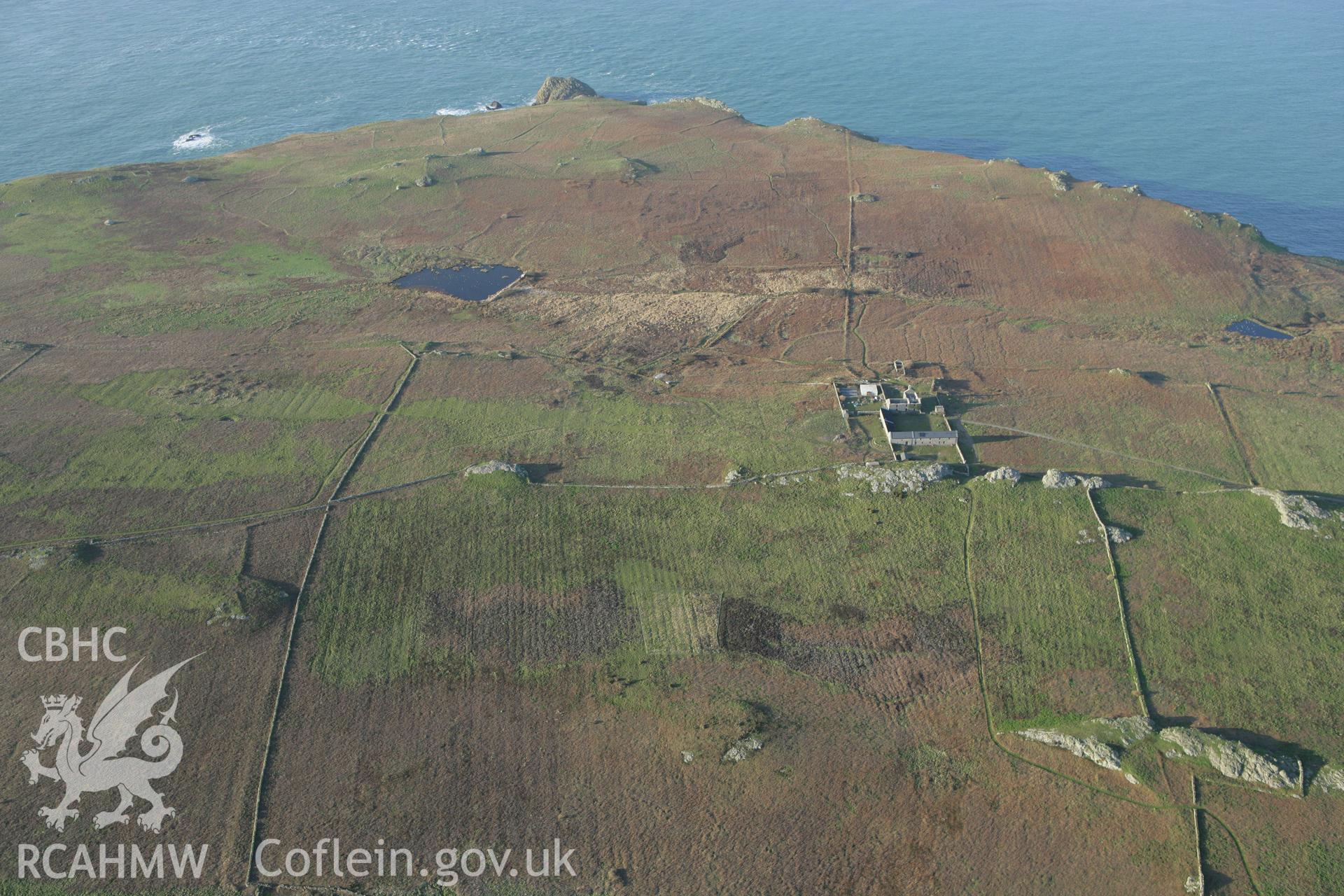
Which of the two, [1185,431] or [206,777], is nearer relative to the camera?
[206,777]

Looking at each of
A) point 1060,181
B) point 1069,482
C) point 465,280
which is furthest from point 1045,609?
point 1060,181

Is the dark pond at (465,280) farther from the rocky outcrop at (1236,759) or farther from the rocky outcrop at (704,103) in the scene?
the rocky outcrop at (1236,759)

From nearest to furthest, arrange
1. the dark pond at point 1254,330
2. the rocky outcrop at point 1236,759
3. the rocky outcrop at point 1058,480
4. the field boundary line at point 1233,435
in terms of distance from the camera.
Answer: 1. the rocky outcrop at point 1236,759
2. the rocky outcrop at point 1058,480
3. the field boundary line at point 1233,435
4. the dark pond at point 1254,330

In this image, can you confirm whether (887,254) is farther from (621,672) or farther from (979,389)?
(621,672)

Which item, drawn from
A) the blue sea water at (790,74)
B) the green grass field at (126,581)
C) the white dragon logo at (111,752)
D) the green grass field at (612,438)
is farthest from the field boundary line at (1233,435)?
the white dragon logo at (111,752)

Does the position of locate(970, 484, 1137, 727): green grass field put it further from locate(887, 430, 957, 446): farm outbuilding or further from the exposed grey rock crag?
the exposed grey rock crag

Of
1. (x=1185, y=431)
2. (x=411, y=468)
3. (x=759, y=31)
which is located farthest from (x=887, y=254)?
(x=759, y=31)
